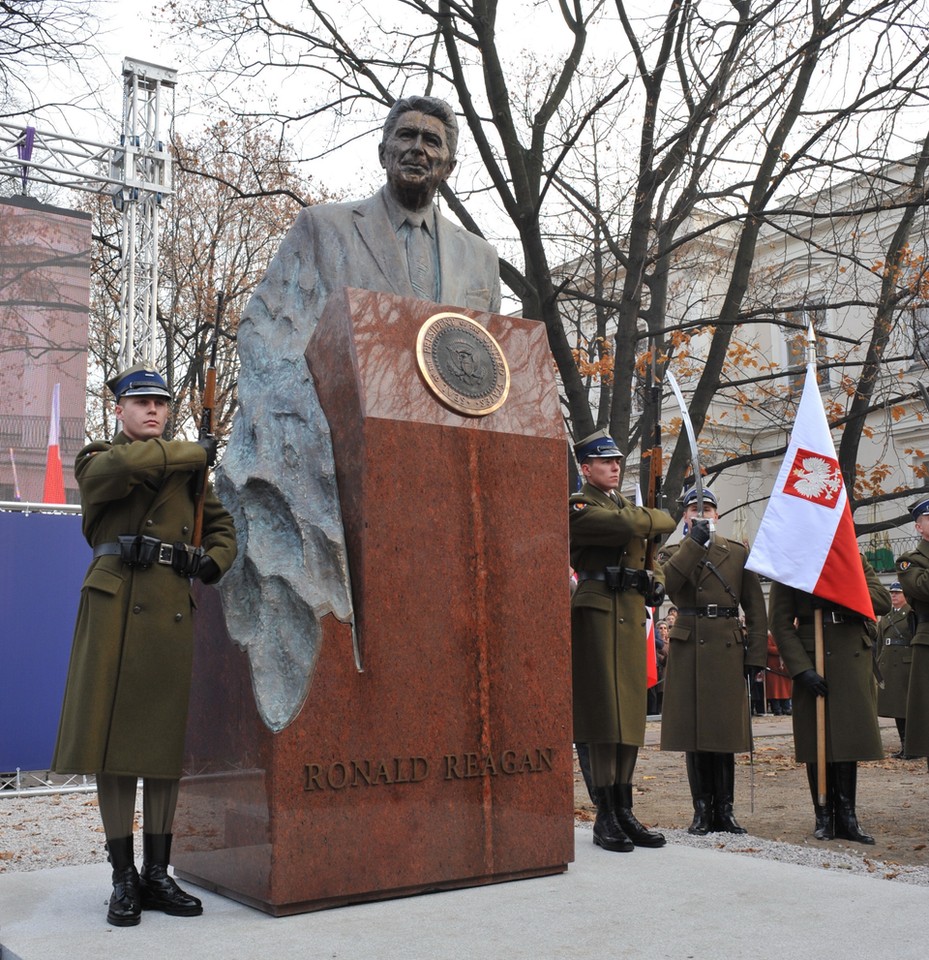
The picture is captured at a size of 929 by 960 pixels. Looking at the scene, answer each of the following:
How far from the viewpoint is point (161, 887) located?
3934 mm

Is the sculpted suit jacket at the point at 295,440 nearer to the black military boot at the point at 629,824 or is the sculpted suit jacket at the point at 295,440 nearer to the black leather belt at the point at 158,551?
the black leather belt at the point at 158,551

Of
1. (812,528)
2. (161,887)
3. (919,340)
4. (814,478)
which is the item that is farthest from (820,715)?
(919,340)

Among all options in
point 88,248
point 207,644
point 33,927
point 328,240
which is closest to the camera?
point 33,927

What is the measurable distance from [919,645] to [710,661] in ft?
4.76

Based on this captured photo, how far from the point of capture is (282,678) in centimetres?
396

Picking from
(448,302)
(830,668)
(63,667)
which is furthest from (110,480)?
(63,667)

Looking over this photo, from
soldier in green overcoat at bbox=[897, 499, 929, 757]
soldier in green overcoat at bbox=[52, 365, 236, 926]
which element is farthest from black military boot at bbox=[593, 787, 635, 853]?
soldier in green overcoat at bbox=[897, 499, 929, 757]

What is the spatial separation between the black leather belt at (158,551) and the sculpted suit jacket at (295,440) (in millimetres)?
265

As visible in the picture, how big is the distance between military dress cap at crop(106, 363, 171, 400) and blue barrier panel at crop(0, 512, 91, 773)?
499 cm

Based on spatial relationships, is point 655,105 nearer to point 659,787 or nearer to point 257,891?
point 659,787

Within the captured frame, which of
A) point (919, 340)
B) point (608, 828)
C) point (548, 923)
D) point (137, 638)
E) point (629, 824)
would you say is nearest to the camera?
point (548, 923)

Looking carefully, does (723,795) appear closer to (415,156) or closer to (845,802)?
(845,802)

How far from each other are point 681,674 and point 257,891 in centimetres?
362

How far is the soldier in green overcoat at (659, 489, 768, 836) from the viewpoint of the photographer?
261 inches
